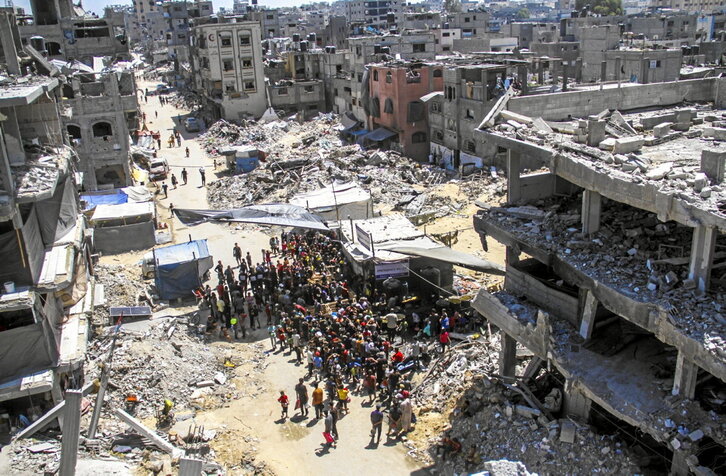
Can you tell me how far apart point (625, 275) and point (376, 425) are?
7200mm

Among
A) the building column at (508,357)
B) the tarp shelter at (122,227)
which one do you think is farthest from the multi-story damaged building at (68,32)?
the building column at (508,357)

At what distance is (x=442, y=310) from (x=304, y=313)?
4.85 m

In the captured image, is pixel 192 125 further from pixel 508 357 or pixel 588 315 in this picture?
pixel 588 315

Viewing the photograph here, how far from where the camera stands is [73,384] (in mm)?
17250

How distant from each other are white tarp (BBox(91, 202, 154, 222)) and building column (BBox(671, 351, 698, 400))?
82.0ft

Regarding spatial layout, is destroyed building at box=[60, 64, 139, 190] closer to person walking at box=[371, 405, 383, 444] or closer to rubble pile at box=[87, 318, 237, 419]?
rubble pile at box=[87, 318, 237, 419]

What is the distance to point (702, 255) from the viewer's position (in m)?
12.0

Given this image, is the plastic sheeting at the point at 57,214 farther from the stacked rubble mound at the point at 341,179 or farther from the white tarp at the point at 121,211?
the stacked rubble mound at the point at 341,179

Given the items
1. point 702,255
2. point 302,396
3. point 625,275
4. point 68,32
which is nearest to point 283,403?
point 302,396

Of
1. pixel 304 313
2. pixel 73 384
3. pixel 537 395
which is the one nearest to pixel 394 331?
pixel 304 313

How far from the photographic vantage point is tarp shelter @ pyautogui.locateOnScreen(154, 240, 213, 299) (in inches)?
977

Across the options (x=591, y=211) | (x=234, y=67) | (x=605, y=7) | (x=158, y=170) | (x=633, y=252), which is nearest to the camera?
(x=633, y=252)

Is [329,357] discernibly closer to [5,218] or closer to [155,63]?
[5,218]

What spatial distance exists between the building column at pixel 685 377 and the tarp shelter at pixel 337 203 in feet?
63.5
